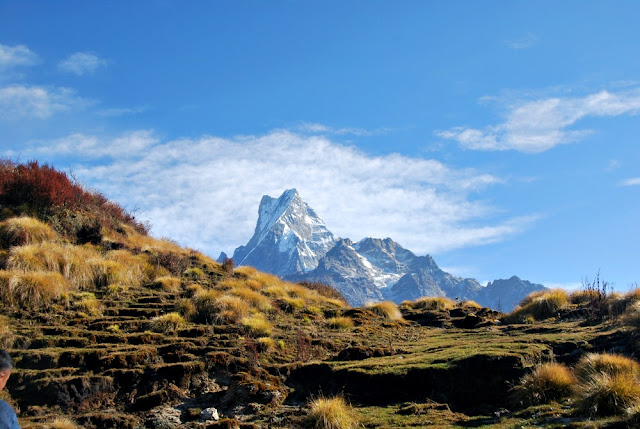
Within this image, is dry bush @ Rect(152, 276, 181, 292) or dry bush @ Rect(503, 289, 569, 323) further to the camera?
dry bush @ Rect(503, 289, 569, 323)

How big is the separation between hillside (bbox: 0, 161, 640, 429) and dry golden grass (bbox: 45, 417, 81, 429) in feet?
0.12

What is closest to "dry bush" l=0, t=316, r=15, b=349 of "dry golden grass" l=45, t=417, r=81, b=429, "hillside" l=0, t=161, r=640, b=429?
"hillside" l=0, t=161, r=640, b=429

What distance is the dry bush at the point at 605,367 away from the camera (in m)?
8.16

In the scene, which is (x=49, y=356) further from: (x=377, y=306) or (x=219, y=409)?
(x=377, y=306)

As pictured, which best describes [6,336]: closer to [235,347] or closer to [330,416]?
[235,347]

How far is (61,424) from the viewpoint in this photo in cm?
776

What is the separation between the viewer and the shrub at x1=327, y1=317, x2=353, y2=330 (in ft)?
53.9

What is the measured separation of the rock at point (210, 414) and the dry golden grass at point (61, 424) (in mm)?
2049

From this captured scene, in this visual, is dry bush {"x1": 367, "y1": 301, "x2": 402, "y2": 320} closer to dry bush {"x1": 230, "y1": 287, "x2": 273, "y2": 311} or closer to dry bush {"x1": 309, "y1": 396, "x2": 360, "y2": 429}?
dry bush {"x1": 230, "y1": 287, "x2": 273, "y2": 311}

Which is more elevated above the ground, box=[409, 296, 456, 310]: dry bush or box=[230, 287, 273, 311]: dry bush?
box=[230, 287, 273, 311]: dry bush

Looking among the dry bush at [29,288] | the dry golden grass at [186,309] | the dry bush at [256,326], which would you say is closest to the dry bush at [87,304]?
the dry bush at [29,288]

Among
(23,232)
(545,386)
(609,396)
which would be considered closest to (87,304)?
(23,232)

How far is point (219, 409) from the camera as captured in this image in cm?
927

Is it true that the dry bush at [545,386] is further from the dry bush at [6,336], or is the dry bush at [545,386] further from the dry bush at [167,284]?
the dry bush at [167,284]
